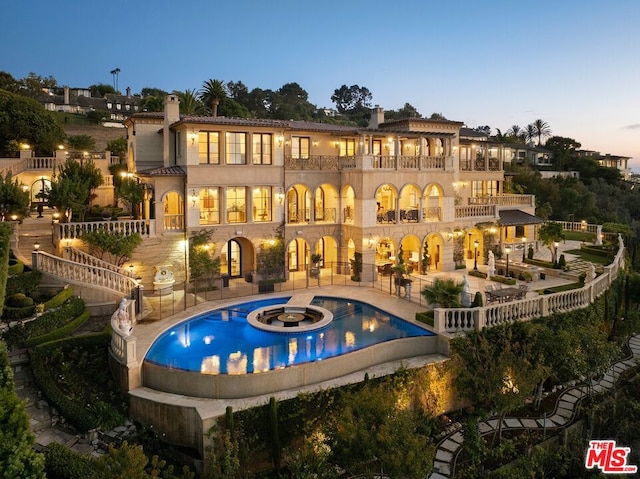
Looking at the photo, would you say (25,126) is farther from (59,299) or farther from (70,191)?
(59,299)

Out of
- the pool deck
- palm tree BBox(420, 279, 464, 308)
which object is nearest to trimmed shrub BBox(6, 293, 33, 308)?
the pool deck

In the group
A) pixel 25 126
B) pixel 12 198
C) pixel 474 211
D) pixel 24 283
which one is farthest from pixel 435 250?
pixel 25 126

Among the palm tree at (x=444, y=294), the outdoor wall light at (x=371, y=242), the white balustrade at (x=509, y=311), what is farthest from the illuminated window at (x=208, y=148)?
the white balustrade at (x=509, y=311)

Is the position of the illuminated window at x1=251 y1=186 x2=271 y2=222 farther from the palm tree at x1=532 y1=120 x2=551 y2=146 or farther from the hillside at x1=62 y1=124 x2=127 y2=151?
the palm tree at x1=532 y1=120 x2=551 y2=146

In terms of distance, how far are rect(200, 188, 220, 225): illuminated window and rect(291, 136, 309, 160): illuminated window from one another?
582cm

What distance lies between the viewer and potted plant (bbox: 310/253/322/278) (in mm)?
29672

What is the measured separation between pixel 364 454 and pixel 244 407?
4.00m

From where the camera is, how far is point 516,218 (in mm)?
37219

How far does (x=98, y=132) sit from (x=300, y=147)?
46.7 meters

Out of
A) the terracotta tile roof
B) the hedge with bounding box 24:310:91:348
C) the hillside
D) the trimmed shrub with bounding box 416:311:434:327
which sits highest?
the hillside

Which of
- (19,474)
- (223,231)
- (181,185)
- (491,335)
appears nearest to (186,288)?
(223,231)

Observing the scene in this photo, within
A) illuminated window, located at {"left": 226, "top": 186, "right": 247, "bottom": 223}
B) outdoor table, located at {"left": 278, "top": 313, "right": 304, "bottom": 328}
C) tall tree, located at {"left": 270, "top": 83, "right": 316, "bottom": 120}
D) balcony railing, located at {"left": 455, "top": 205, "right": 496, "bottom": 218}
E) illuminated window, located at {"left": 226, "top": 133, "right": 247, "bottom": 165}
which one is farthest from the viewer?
tall tree, located at {"left": 270, "top": 83, "right": 316, "bottom": 120}

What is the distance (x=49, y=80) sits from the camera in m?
113

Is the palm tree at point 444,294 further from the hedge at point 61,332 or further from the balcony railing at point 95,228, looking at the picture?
the balcony railing at point 95,228
